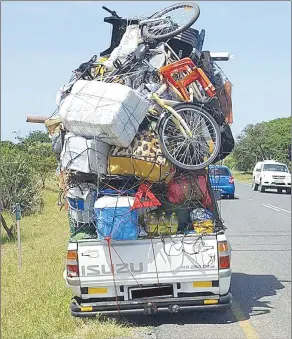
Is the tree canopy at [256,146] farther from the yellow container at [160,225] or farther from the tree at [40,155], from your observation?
the yellow container at [160,225]

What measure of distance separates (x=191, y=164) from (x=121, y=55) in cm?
187

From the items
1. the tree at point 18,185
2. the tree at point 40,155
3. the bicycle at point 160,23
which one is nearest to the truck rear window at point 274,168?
the tree at point 40,155

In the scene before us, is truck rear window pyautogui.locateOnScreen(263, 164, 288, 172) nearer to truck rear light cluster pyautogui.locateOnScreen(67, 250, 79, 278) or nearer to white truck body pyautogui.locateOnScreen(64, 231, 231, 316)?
white truck body pyautogui.locateOnScreen(64, 231, 231, 316)

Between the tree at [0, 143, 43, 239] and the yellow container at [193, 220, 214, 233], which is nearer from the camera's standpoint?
the yellow container at [193, 220, 214, 233]

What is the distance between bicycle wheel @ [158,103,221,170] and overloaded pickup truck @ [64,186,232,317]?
947mm

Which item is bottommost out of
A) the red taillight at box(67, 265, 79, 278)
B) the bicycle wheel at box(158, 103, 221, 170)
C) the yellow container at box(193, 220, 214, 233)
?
the red taillight at box(67, 265, 79, 278)

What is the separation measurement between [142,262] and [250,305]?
2.13 m

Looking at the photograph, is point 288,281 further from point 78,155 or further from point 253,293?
point 78,155

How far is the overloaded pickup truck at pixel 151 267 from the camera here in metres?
7.61

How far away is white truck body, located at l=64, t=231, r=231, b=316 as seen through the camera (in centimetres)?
761

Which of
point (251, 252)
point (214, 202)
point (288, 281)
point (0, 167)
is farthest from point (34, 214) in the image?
point (214, 202)

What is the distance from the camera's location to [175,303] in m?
7.61

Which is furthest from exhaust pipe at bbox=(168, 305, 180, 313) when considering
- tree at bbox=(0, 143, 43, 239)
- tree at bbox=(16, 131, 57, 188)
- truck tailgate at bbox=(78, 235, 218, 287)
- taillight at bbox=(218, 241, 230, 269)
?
tree at bbox=(16, 131, 57, 188)

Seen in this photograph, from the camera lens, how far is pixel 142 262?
761cm
